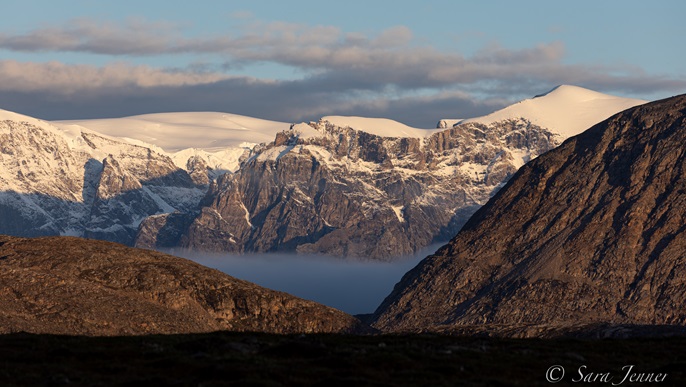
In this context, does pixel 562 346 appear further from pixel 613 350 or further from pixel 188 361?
pixel 188 361

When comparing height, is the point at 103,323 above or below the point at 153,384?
below

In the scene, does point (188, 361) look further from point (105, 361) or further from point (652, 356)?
point (652, 356)

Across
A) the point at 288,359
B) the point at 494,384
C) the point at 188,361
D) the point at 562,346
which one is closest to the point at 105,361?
the point at 188,361

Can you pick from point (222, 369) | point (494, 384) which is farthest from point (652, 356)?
point (222, 369)

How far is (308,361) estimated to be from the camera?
312 ft

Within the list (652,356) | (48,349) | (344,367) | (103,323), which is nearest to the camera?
(344,367)

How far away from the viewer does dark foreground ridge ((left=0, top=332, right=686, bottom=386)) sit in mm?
87438

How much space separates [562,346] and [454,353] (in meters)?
16.5

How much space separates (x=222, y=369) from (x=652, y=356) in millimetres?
41104

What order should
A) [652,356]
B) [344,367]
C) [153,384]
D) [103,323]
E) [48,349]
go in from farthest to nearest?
1. [103,323]
2. [652,356]
3. [48,349]
4. [344,367]
5. [153,384]

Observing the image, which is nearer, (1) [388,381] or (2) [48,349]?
(1) [388,381]

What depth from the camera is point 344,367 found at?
305 ft

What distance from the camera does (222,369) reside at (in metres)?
88.7

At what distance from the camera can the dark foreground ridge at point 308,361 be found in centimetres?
8744
